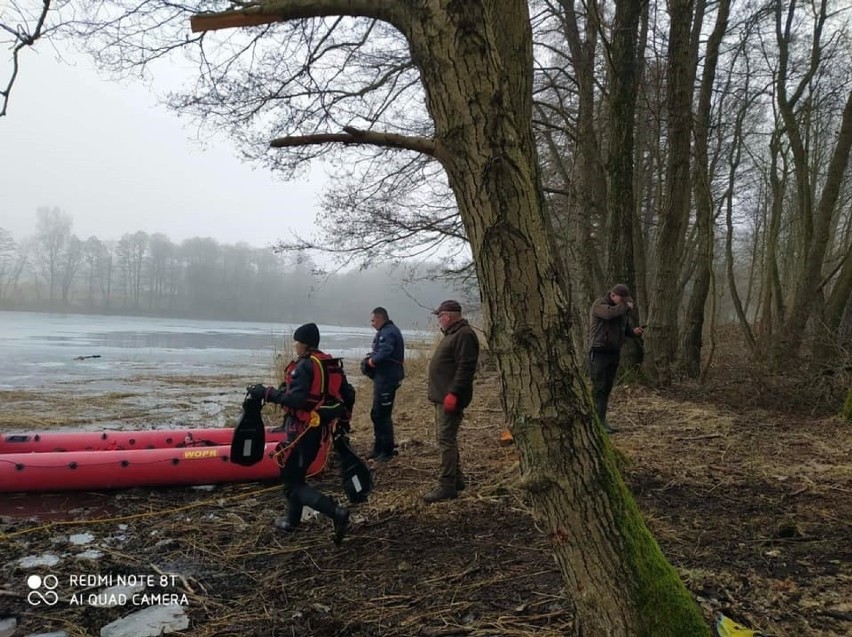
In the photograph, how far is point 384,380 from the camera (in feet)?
22.9

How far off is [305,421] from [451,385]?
1.30 m

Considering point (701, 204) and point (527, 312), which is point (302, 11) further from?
point (701, 204)

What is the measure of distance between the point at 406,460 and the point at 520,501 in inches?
88.7

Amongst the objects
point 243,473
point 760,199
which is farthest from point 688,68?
point 760,199

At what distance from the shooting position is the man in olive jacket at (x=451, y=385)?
496 centimetres

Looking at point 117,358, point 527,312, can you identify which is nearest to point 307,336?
point 527,312

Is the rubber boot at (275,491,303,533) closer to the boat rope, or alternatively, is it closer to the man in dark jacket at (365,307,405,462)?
the boat rope

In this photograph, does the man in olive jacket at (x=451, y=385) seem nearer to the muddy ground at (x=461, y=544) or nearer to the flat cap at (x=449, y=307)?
the flat cap at (x=449, y=307)

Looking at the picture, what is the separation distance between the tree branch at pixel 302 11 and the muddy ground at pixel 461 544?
8.57 ft

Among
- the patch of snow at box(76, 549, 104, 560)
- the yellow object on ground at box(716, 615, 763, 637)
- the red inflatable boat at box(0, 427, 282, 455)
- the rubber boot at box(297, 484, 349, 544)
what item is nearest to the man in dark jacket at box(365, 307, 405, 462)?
the red inflatable boat at box(0, 427, 282, 455)

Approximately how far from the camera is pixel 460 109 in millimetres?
2162

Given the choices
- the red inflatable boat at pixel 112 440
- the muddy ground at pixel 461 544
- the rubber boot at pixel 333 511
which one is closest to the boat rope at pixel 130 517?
the muddy ground at pixel 461 544

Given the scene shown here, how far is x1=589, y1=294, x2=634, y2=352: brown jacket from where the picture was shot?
6.79 meters

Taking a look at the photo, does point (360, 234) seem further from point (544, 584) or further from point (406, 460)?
point (544, 584)
